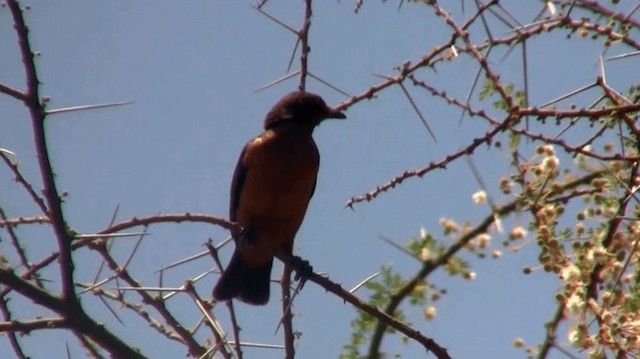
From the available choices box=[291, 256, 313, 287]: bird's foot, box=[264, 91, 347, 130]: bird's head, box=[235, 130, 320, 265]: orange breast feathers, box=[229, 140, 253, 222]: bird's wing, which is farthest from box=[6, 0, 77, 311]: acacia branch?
box=[264, 91, 347, 130]: bird's head

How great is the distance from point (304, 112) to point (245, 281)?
1.15 metres

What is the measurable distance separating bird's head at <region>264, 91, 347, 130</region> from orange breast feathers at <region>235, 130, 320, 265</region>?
0.25 metres

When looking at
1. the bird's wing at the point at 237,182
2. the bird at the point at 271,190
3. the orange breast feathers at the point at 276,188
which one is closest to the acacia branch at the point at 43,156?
the bird at the point at 271,190

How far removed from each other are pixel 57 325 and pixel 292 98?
3300 millimetres

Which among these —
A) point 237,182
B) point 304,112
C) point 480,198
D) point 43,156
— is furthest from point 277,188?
point 43,156

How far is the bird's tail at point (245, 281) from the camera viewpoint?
5.74 meters

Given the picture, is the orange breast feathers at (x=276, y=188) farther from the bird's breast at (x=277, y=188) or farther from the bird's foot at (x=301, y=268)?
the bird's foot at (x=301, y=268)

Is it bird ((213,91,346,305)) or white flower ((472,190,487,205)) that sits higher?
bird ((213,91,346,305))

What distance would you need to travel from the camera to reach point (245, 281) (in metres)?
5.86

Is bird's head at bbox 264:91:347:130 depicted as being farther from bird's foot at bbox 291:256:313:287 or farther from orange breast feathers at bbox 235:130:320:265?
bird's foot at bbox 291:256:313:287

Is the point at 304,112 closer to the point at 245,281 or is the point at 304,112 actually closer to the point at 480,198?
the point at 245,281

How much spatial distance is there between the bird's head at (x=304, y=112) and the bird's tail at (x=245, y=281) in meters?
0.92

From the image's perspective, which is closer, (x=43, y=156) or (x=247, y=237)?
(x=43, y=156)

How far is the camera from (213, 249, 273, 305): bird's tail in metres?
5.74
